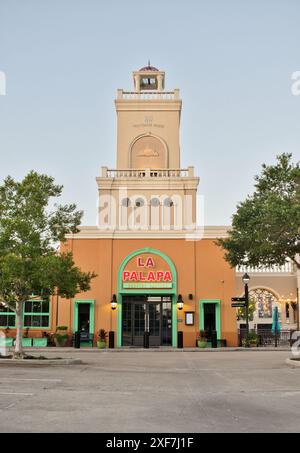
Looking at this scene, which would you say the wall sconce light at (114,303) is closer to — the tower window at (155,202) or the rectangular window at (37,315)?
the rectangular window at (37,315)

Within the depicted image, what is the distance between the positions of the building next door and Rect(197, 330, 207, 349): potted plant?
1.60 m

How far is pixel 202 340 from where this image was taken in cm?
2866

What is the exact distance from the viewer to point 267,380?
536 inches

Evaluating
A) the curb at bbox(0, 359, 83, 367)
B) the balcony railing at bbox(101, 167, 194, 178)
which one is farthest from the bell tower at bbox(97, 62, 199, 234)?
the curb at bbox(0, 359, 83, 367)

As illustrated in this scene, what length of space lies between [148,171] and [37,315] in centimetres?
1191

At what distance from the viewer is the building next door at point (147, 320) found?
29.3m

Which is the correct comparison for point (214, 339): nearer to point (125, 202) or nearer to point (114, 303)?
point (114, 303)

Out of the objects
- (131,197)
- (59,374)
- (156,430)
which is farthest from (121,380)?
(131,197)

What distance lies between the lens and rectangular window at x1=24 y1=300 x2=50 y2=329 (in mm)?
29891

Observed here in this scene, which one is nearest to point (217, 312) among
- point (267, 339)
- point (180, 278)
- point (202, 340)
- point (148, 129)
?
point (202, 340)

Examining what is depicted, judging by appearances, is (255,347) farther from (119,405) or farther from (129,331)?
(119,405)

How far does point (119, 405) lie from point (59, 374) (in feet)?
19.4

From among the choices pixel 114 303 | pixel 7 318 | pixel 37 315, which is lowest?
pixel 7 318

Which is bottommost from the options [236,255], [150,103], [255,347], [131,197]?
[255,347]
